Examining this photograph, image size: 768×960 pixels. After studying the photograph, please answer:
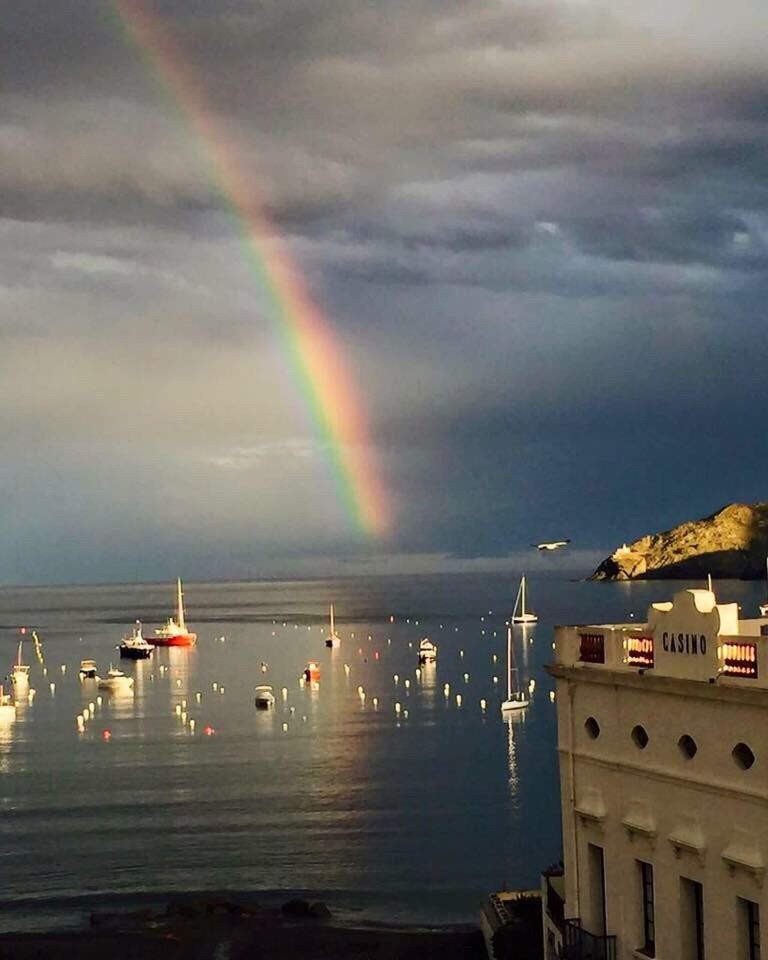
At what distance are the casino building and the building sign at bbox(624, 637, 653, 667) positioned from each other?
32 millimetres

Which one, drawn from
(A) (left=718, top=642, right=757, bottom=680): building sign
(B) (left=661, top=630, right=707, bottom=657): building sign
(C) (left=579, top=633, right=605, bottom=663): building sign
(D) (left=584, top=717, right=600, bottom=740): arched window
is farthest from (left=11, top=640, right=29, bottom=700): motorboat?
(A) (left=718, top=642, right=757, bottom=680): building sign

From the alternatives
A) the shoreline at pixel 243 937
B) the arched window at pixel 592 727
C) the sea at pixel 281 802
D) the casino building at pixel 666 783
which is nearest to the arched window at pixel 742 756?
the casino building at pixel 666 783

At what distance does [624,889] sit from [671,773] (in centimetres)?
311

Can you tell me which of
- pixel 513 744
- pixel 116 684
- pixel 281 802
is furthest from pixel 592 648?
pixel 116 684

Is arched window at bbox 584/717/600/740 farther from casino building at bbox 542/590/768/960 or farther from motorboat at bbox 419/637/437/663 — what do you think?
motorboat at bbox 419/637/437/663

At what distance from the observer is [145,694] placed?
159250 millimetres

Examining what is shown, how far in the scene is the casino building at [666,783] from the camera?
24.5 metres

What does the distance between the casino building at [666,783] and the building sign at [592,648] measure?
0.04 metres

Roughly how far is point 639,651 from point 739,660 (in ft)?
11.7

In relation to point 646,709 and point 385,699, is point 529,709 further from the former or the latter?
point 646,709

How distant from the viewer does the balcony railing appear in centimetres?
2841

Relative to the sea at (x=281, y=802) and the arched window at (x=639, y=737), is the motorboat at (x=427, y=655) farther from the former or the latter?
the arched window at (x=639, y=737)

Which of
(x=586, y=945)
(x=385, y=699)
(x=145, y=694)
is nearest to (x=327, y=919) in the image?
(x=586, y=945)

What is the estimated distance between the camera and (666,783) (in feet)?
87.1
